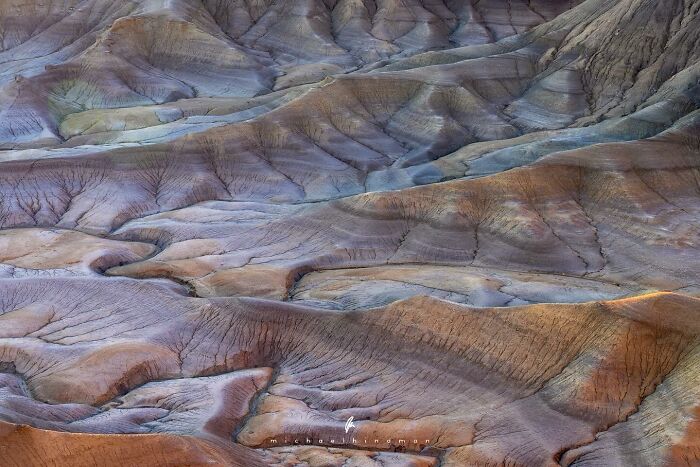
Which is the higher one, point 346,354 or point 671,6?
point 671,6

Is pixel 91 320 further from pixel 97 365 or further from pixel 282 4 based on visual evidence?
pixel 282 4

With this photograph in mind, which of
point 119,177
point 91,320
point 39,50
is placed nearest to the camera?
point 91,320

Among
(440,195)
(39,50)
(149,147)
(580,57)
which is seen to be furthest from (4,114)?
(580,57)

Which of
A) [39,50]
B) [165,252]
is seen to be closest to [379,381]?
[165,252]

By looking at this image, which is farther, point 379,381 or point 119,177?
point 119,177

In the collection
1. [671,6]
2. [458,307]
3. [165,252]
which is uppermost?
[671,6]

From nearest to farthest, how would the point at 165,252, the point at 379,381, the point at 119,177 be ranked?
the point at 379,381 → the point at 165,252 → the point at 119,177
